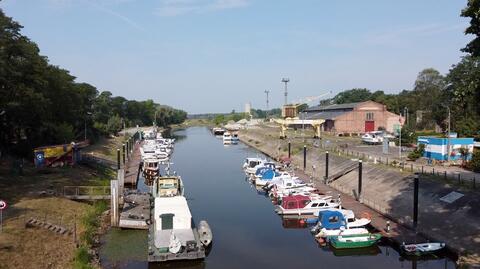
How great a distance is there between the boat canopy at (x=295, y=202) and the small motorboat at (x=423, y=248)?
1236 centimetres

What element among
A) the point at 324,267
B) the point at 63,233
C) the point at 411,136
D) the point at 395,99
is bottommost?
the point at 324,267

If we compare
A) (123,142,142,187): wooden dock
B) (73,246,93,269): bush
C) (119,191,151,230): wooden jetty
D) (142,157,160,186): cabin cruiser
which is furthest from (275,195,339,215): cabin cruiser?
(142,157,160,186): cabin cruiser

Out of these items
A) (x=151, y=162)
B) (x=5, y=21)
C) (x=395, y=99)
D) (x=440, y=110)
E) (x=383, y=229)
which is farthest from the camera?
(x=395, y=99)

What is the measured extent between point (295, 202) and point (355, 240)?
9.48 meters

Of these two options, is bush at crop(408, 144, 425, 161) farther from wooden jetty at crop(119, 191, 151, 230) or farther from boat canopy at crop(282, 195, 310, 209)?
wooden jetty at crop(119, 191, 151, 230)

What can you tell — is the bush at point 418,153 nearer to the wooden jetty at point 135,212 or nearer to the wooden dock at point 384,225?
the wooden dock at point 384,225

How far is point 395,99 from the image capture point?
5153 inches

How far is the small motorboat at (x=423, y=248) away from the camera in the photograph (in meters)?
26.3

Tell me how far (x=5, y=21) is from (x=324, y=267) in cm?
3541

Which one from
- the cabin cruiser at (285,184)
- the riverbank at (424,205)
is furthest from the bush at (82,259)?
the cabin cruiser at (285,184)

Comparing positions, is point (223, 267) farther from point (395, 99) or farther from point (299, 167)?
point (395, 99)

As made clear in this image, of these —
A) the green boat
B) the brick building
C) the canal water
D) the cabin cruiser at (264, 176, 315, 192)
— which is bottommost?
the canal water

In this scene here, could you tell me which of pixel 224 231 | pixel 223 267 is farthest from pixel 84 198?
pixel 223 267

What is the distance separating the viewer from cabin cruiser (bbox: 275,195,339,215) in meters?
37.7
